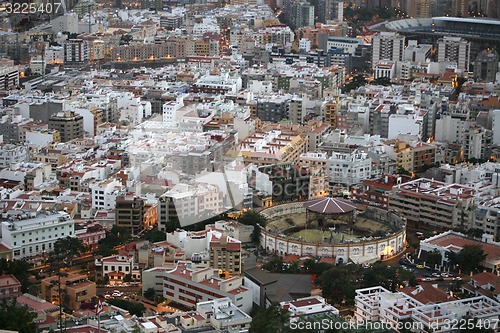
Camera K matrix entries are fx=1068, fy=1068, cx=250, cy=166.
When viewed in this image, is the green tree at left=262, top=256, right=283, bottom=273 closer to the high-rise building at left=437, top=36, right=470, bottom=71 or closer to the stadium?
the high-rise building at left=437, top=36, right=470, bottom=71

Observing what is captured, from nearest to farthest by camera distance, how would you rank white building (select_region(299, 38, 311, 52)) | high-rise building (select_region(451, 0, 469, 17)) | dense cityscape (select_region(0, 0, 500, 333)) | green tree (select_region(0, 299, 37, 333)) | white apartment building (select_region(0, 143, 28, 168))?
green tree (select_region(0, 299, 37, 333))
dense cityscape (select_region(0, 0, 500, 333))
white apartment building (select_region(0, 143, 28, 168))
white building (select_region(299, 38, 311, 52))
high-rise building (select_region(451, 0, 469, 17))

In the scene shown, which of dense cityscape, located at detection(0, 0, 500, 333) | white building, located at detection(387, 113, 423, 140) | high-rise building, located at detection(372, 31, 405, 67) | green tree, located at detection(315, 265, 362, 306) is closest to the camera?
dense cityscape, located at detection(0, 0, 500, 333)

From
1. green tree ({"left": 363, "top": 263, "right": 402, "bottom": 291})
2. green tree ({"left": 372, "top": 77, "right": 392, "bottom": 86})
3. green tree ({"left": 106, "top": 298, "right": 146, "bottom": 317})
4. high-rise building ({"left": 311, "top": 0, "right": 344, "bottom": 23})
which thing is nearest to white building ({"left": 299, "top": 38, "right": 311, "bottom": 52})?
green tree ({"left": 372, "top": 77, "right": 392, "bottom": 86})

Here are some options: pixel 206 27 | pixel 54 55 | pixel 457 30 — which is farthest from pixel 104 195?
pixel 457 30

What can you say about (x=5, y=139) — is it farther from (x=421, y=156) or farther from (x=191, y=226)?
(x=421, y=156)

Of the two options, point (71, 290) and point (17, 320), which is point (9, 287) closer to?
point (71, 290)

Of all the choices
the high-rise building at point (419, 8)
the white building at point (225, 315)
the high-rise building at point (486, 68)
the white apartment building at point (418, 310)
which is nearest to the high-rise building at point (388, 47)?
the high-rise building at point (486, 68)

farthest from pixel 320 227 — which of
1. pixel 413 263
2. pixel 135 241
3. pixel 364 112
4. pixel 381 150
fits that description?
pixel 364 112
